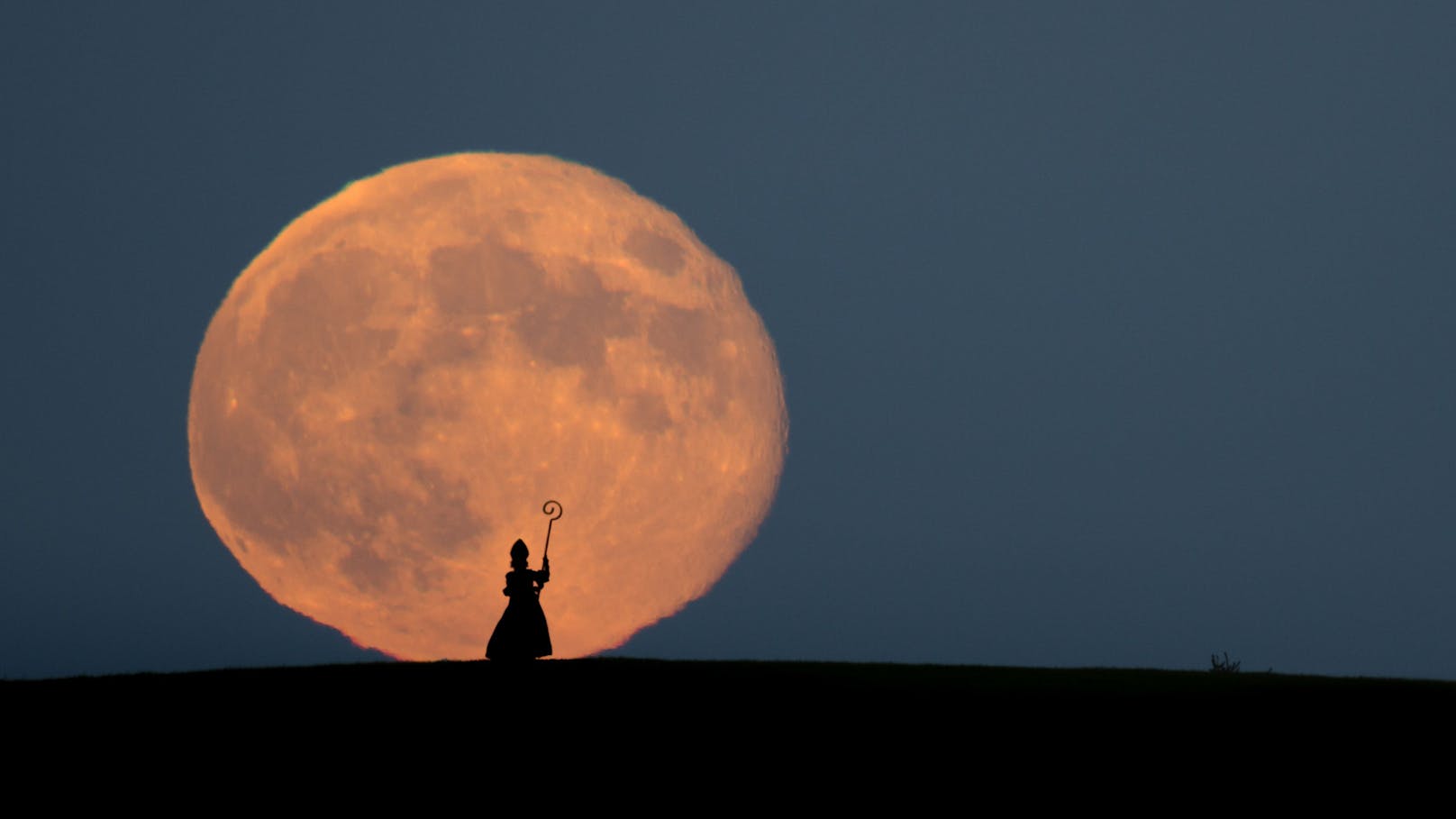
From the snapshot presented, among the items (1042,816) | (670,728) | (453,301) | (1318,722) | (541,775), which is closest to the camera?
(1042,816)

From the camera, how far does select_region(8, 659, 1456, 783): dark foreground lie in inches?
601

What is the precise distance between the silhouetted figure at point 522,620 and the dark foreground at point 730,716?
45 cm

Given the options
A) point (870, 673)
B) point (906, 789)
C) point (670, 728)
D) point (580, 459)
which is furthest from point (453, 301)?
point (906, 789)

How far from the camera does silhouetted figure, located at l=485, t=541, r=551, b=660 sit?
21.0 meters

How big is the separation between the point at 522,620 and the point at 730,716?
5.47 meters

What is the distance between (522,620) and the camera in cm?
2122

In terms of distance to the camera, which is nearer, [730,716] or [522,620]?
[730,716]

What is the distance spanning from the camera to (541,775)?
14.4 m

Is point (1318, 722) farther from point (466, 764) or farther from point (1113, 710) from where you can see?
point (466, 764)

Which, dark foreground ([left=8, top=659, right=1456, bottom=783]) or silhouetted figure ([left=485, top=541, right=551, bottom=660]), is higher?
silhouetted figure ([left=485, top=541, right=551, bottom=660])

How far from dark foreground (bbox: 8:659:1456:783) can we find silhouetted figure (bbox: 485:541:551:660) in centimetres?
45

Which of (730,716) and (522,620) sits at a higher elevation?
(522,620)

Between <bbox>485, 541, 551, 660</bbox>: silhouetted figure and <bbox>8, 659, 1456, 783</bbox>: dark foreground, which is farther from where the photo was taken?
<bbox>485, 541, 551, 660</bbox>: silhouetted figure

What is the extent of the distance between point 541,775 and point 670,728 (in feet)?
6.72
